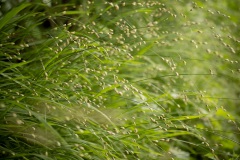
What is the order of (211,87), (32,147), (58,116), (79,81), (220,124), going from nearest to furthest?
(32,147) < (58,116) < (79,81) < (220,124) < (211,87)

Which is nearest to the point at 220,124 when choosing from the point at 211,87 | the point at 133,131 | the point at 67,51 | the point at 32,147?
the point at 211,87

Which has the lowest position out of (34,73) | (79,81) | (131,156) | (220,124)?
(220,124)

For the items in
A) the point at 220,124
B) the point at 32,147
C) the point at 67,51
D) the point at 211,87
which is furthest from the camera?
the point at 211,87

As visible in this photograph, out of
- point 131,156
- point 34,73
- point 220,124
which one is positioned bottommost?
point 220,124

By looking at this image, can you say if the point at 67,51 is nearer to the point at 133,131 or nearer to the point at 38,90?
the point at 38,90

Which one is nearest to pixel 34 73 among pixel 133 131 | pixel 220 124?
pixel 133 131

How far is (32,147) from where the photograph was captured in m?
1.52

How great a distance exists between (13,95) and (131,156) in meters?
0.56

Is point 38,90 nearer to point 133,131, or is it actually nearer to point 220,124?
point 133,131

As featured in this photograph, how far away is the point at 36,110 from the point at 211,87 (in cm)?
155

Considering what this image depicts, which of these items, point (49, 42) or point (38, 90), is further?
point (49, 42)

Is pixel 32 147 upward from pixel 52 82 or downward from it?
downward

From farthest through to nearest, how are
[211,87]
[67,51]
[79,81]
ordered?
[211,87], [79,81], [67,51]

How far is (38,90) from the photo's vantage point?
1651 millimetres
